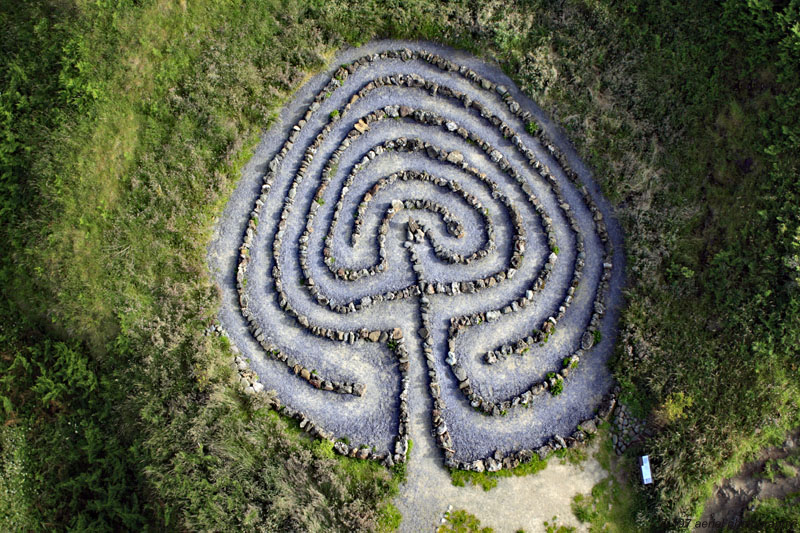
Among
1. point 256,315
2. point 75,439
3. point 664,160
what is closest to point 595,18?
point 664,160

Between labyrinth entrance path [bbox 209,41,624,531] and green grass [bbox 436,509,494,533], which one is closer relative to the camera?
green grass [bbox 436,509,494,533]

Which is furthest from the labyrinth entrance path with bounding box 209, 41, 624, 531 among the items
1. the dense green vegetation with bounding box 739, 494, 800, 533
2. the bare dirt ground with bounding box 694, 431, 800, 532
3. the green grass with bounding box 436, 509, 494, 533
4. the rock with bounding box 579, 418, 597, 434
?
the dense green vegetation with bounding box 739, 494, 800, 533

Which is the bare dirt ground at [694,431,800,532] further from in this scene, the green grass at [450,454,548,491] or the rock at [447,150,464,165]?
the rock at [447,150,464,165]

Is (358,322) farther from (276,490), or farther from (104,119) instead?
(104,119)

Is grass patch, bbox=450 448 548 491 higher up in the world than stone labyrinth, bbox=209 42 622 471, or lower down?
lower down

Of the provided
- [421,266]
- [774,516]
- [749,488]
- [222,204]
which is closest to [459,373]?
[421,266]

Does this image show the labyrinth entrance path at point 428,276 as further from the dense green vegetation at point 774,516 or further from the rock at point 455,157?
the dense green vegetation at point 774,516
